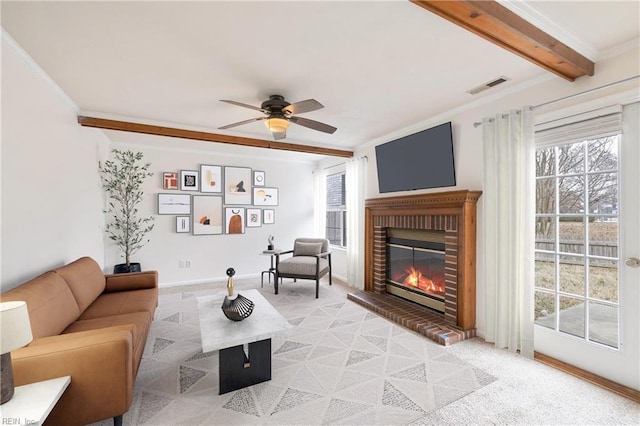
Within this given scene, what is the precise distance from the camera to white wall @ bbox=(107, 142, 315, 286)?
491cm

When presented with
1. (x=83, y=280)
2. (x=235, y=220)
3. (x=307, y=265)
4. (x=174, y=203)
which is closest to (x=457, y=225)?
(x=307, y=265)

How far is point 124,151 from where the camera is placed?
471 cm

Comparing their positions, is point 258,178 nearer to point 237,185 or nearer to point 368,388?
point 237,185

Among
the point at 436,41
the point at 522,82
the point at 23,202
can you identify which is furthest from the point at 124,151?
the point at 522,82

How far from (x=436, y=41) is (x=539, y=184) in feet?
5.45

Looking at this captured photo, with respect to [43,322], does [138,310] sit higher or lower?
lower

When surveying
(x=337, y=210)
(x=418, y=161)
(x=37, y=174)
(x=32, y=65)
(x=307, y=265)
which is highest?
(x=32, y=65)

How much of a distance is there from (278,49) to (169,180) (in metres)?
3.86

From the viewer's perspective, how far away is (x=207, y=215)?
17.3ft

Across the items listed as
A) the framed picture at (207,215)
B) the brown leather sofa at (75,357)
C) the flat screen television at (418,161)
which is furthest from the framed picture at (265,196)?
the brown leather sofa at (75,357)

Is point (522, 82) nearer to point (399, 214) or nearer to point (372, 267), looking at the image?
point (399, 214)

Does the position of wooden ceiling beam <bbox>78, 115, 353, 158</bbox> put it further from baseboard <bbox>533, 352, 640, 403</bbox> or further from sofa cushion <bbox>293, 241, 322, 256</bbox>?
baseboard <bbox>533, 352, 640, 403</bbox>

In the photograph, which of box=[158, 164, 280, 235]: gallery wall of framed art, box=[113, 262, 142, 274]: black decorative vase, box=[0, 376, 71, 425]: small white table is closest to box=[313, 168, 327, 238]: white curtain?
box=[158, 164, 280, 235]: gallery wall of framed art

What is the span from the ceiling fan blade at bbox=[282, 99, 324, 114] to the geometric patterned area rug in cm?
220
